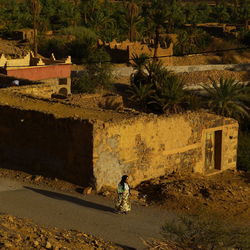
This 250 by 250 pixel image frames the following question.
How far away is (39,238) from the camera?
8.89 meters

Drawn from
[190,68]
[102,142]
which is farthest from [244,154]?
[190,68]

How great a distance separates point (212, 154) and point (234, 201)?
3.60 m

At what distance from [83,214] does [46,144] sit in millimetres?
3173

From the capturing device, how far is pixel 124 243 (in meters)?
10.2

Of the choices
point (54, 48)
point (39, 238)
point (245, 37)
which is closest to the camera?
point (39, 238)

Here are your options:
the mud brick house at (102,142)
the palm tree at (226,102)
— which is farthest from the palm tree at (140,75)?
the mud brick house at (102,142)

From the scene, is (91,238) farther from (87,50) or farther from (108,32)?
(108,32)

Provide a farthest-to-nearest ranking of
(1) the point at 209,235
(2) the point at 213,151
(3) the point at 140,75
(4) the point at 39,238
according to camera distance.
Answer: (3) the point at 140,75 → (2) the point at 213,151 → (1) the point at 209,235 → (4) the point at 39,238

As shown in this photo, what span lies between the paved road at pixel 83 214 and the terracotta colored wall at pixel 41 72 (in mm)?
12737

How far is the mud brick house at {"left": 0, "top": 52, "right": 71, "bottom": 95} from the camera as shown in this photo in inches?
1013

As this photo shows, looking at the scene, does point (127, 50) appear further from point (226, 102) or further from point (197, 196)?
point (197, 196)

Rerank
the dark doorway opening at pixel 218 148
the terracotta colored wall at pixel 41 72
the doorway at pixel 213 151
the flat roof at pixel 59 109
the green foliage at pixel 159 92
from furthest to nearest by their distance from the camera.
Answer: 1. the green foliage at pixel 159 92
2. the terracotta colored wall at pixel 41 72
3. the dark doorway opening at pixel 218 148
4. the doorway at pixel 213 151
5. the flat roof at pixel 59 109

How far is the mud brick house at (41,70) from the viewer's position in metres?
25.7

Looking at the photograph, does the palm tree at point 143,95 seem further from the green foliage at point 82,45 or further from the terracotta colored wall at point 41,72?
the green foliage at point 82,45
